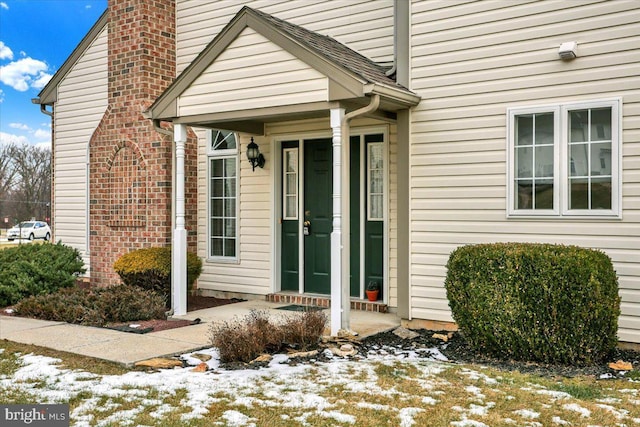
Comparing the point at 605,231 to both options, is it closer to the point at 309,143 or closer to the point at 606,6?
the point at 606,6

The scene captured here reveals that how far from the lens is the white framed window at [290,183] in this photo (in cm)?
941

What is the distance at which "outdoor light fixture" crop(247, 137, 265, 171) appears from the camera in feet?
31.1

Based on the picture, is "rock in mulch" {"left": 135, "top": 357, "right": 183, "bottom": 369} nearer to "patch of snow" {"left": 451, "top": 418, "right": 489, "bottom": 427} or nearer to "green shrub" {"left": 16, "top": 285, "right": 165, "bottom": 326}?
"green shrub" {"left": 16, "top": 285, "right": 165, "bottom": 326}

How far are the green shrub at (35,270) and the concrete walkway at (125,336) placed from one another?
0.98 metres

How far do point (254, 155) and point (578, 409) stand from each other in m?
6.26

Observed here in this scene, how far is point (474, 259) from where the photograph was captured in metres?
5.93

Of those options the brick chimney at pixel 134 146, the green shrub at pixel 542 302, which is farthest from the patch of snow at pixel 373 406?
the brick chimney at pixel 134 146

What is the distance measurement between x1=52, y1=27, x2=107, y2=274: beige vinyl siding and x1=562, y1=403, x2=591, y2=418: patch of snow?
9.75m

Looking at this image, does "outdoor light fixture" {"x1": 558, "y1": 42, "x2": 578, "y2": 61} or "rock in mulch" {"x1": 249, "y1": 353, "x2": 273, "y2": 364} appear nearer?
"rock in mulch" {"x1": 249, "y1": 353, "x2": 273, "y2": 364}

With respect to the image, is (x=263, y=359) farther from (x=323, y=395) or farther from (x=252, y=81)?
(x=252, y=81)

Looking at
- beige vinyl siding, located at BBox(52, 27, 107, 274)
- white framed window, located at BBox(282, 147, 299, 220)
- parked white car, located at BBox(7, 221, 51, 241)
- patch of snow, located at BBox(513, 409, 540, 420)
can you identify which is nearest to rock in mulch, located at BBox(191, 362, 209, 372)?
patch of snow, located at BBox(513, 409, 540, 420)

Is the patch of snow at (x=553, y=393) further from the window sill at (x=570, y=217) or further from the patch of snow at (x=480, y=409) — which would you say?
the window sill at (x=570, y=217)

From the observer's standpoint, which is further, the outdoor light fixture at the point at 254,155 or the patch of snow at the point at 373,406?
the outdoor light fixture at the point at 254,155

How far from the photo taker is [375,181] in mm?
8547
